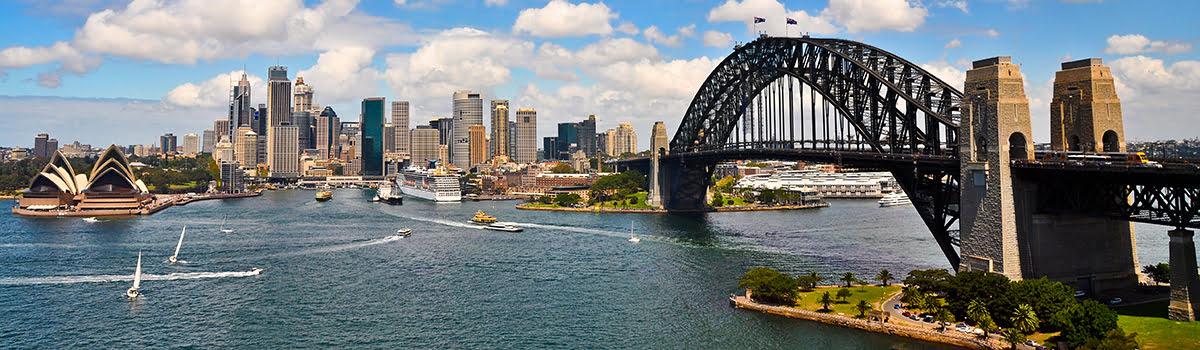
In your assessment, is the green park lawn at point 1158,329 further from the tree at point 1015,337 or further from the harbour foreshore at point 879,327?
the harbour foreshore at point 879,327

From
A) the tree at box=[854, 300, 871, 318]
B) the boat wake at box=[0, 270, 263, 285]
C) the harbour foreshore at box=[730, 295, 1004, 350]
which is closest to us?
the harbour foreshore at box=[730, 295, 1004, 350]

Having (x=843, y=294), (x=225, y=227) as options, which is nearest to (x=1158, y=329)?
(x=843, y=294)

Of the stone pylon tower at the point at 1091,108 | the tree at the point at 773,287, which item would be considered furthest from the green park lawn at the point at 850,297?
the stone pylon tower at the point at 1091,108

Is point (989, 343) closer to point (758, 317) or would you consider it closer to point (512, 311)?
point (758, 317)

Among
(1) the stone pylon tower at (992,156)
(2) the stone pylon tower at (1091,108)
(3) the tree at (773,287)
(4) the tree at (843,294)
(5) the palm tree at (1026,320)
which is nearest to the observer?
(5) the palm tree at (1026,320)

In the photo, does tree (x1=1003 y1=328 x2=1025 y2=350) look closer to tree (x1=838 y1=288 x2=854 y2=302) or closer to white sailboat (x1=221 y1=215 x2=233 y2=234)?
tree (x1=838 y1=288 x2=854 y2=302)

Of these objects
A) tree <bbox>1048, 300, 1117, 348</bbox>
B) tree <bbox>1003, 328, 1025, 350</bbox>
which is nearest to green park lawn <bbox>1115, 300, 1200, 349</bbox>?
tree <bbox>1048, 300, 1117, 348</bbox>
